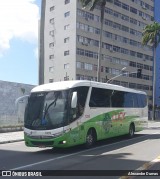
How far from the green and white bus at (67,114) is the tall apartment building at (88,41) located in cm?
5975

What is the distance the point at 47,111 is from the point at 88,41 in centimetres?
6772

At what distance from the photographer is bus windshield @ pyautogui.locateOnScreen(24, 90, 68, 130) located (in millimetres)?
16547

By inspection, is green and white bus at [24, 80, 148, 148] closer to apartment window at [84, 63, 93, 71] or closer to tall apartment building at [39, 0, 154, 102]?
tall apartment building at [39, 0, 154, 102]

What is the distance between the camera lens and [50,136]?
1639 cm

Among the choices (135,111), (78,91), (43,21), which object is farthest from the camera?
(43,21)

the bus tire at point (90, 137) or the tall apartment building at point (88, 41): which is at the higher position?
the tall apartment building at point (88, 41)

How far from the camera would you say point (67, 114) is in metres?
16.7

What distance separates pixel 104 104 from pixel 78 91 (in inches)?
128

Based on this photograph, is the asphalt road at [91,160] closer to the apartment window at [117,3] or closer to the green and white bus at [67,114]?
the green and white bus at [67,114]

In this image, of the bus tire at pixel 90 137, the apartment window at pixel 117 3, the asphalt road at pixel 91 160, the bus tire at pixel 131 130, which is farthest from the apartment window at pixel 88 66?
the asphalt road at pixel 91 160

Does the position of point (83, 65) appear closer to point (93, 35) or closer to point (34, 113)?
point (93, 35)

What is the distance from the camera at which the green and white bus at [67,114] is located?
16.5 metres

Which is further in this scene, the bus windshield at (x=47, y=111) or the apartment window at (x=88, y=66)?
the apartment window at (x=88, y=66)

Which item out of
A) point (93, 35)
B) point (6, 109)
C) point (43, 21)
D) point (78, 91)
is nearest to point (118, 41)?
point (93, 35)
